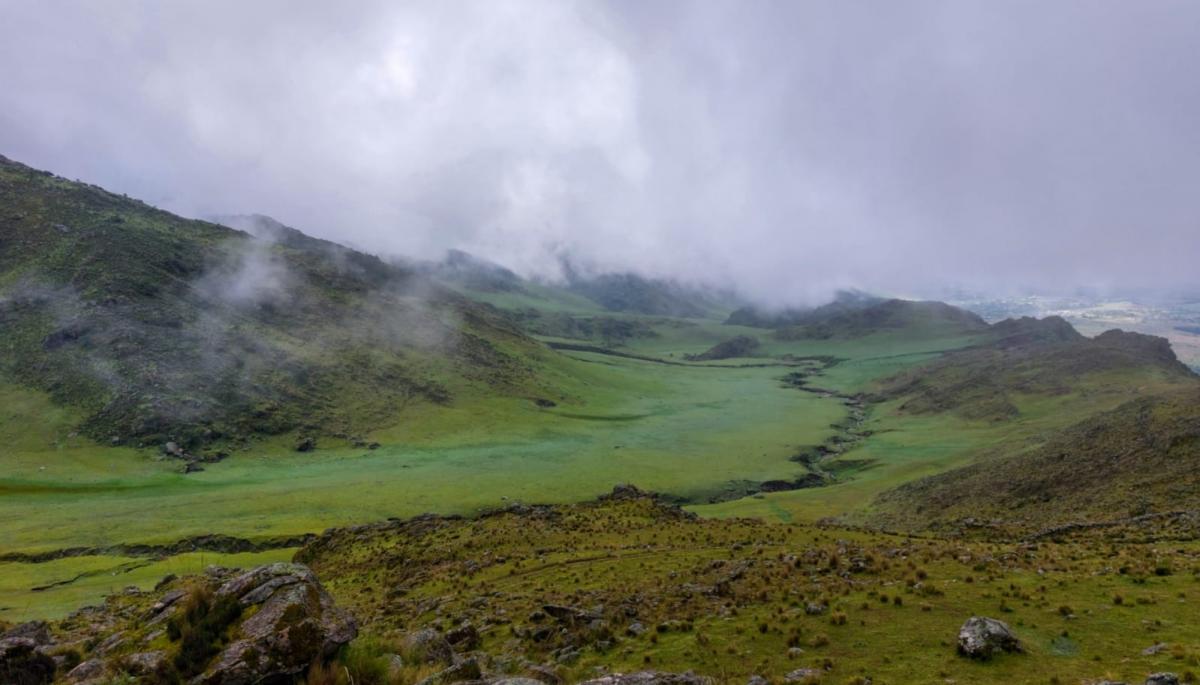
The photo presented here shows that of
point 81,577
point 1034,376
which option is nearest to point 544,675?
point 81,577

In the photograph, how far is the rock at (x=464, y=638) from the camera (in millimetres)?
17188

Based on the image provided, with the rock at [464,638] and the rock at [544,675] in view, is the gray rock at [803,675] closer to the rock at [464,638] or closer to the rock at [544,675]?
the rock at [544,675]

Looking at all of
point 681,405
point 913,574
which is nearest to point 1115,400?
point 681,405

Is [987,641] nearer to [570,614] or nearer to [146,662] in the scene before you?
[570,614]

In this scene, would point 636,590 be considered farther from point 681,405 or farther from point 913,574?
point 681,405

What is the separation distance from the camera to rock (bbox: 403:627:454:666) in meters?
11.8

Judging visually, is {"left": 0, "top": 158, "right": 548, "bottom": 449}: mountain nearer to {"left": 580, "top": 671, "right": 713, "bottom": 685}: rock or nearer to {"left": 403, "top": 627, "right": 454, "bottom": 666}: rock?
{"left": 403, "top": 627, "right": 454, "bottom": 666}: rock

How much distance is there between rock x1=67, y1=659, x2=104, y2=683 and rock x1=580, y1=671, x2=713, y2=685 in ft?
27.8

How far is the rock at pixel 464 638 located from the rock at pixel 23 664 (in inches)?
352

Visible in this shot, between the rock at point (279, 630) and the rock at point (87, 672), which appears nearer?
the rock at point (279, 630)

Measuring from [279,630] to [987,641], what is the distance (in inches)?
557

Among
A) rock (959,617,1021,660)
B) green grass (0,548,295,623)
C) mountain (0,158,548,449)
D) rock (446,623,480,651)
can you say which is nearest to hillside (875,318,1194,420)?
mountain (0,158,548,449)

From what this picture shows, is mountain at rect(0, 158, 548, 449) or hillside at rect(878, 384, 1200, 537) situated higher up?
mountain at rect(0, 158, 548, 449)

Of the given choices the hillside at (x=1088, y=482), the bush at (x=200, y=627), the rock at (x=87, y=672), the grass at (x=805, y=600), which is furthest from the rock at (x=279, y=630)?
the hillside at (x=1088, y=482)
